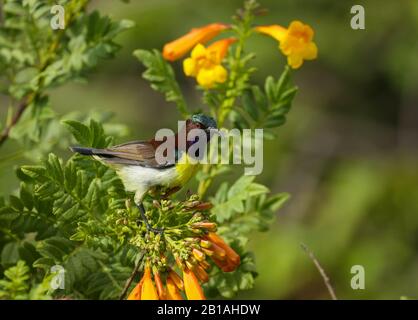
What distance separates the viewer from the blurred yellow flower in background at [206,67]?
386cm

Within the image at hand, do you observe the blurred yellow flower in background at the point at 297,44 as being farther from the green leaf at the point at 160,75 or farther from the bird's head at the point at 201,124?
the bird's head at the point at 201,124

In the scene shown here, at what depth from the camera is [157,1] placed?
9.22 meters

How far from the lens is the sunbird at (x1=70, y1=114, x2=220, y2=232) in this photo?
336cm

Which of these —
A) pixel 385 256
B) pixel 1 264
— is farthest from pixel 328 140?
pixel 1 264

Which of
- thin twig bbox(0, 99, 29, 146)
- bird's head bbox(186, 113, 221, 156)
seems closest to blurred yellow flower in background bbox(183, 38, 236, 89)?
bird's head bbox(186, 113, 221, 156)

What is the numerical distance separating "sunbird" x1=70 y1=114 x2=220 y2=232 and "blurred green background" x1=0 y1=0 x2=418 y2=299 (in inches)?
171

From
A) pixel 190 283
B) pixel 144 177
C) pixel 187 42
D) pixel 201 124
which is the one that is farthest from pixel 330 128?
pixel 190 283

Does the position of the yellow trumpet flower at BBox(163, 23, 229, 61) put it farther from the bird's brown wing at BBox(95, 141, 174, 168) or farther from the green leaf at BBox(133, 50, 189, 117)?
the bird's brown wing at BBox(95, 141, 174, 168)

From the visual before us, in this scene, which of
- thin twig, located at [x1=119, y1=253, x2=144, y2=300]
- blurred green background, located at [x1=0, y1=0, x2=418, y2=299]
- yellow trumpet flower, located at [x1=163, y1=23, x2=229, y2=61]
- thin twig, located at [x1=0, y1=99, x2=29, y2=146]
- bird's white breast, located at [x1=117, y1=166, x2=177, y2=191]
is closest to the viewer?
thin twig, located at [x1=119, y1=253, x2=144, y2=300]

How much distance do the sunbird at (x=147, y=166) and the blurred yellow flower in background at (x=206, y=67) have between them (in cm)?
45

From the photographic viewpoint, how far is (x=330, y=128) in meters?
9.58

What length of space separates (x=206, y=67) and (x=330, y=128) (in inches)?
231

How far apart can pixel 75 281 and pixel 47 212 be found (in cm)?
32

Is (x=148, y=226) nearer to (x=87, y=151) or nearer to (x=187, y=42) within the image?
(x=87, y=151)
